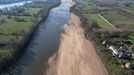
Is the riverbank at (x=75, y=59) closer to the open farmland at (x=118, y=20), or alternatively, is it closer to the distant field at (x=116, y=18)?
the open farmland at (x=118, y=20)

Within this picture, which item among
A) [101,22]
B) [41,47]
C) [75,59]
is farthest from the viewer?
[101,22]

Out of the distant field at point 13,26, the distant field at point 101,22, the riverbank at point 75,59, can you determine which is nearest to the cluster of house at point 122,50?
the riverbank at point 75,59

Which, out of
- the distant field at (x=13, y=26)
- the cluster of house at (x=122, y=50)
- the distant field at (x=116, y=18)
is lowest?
the distant field at (x=116, y=18)

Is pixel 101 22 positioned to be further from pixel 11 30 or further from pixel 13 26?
pixel 11 30

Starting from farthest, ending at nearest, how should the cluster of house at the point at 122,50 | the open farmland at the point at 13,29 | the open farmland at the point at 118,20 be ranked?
the open farmland at the point at 118,20 < the open farmland at the point at 13,29 < the cluster of house at the point at 122,50

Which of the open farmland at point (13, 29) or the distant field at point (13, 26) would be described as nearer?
the open farmland at point (13, 29)

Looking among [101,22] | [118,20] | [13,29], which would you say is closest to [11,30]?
[13,29]

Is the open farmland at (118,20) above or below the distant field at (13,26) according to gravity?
below
